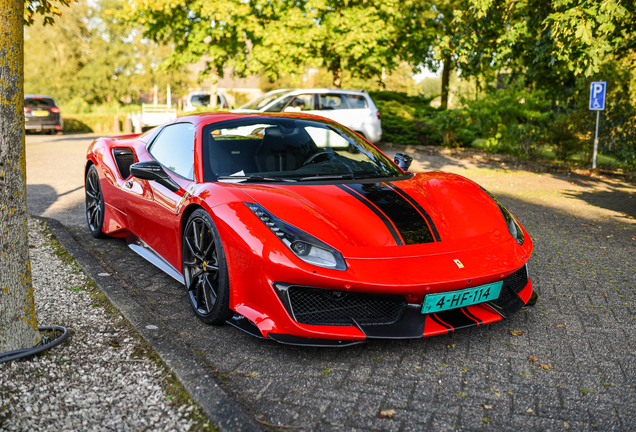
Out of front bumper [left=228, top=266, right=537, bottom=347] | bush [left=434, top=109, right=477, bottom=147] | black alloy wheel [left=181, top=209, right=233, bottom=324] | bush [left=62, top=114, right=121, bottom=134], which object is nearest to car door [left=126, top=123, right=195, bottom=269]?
black alloy wheel [left=181, top=209, right=233, bottom=324]

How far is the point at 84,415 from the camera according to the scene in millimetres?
2344

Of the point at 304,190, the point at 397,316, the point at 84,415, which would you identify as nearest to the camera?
the point at 84,415

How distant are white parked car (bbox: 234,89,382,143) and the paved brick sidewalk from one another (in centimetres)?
1048

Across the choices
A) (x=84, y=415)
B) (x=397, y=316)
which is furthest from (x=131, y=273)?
(x=397, y=316)

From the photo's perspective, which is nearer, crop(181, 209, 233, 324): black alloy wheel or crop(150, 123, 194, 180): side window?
crop(181, 209, 233, 324): black alloy wheel

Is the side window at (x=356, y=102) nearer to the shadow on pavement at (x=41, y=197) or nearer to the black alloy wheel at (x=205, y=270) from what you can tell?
the shadow on pavement at (x=41, y=197)

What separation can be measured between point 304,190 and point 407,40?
58.9ft

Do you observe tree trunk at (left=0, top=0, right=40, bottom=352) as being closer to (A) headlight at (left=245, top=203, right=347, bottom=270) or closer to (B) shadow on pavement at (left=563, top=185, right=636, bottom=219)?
(A) headlight at (left=245, top=203, right=347, bottom=270)

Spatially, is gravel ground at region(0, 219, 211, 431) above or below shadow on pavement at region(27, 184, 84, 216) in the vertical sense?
below

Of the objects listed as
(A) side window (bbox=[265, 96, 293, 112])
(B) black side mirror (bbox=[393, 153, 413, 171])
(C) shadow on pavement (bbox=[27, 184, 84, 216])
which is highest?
(A) side window (bbox=[265, 96, 293, 112])

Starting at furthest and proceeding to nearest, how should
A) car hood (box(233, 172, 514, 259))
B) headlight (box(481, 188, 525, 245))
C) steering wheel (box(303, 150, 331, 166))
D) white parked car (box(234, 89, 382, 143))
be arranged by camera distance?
white parked car (box(234, 89, 382, 143)) < steering wheel (box(303, 150, 331, 166)) < headlight (box(481, 188, 525, 245)) < car hood (box(233, 172, 514, 259))

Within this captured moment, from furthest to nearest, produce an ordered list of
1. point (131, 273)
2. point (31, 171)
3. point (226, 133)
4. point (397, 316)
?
point (31, 171) < point (131, 273) < point (226, 133) < point (397, 316)

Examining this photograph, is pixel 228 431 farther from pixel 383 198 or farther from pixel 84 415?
pixel 383 198

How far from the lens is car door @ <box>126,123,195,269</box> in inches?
149
